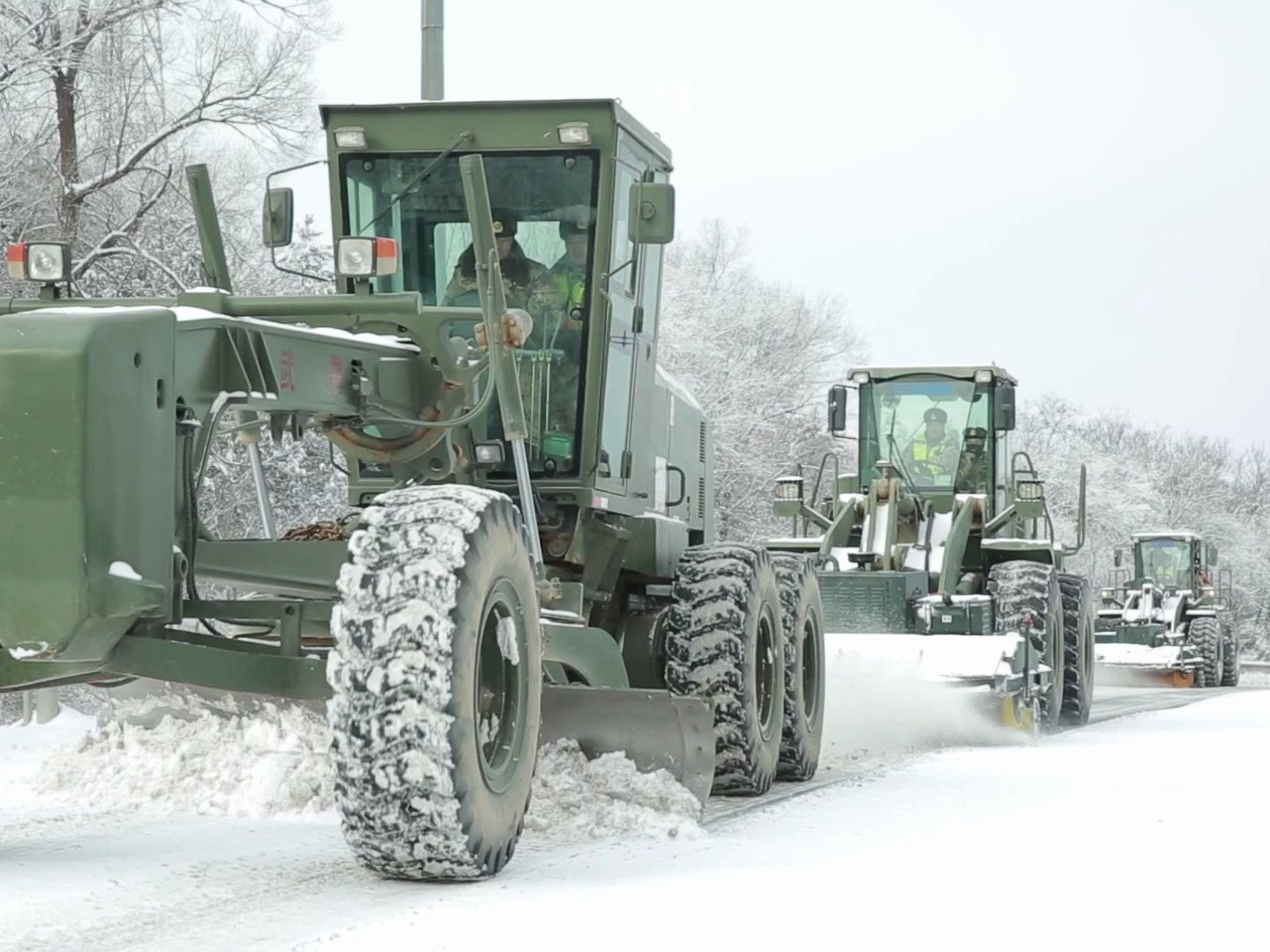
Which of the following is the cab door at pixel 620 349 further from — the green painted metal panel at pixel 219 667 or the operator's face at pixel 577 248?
the green painted metal panel at pixel 219 667

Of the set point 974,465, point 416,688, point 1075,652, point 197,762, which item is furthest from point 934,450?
point 416,688

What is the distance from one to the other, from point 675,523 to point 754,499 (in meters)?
24.8

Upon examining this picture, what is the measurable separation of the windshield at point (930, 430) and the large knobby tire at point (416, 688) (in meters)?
13.9

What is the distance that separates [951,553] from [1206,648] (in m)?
15.0

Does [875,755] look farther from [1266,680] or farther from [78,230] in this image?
[1266,680]

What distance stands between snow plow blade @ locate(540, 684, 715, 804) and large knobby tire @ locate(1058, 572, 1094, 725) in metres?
11.1

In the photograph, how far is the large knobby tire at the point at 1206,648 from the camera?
3106cm

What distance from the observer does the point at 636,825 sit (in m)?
7.09

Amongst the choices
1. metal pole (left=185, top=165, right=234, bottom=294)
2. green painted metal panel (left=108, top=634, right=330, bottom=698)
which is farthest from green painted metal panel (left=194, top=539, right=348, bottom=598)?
metal pole (left=185, top=165, right=234, bottom=294)

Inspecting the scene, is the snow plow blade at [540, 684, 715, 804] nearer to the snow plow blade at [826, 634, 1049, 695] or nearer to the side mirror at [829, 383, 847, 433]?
the snow plow blade at [826, 634, 1049, 695]

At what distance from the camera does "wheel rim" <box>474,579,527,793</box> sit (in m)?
6.17

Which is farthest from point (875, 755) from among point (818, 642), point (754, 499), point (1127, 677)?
point (754, 499)

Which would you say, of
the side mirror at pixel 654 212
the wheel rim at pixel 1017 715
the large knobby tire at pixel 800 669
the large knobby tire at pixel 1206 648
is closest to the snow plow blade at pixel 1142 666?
the large knobby tire at pixel 1206 648

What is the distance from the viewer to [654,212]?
26.9ft
